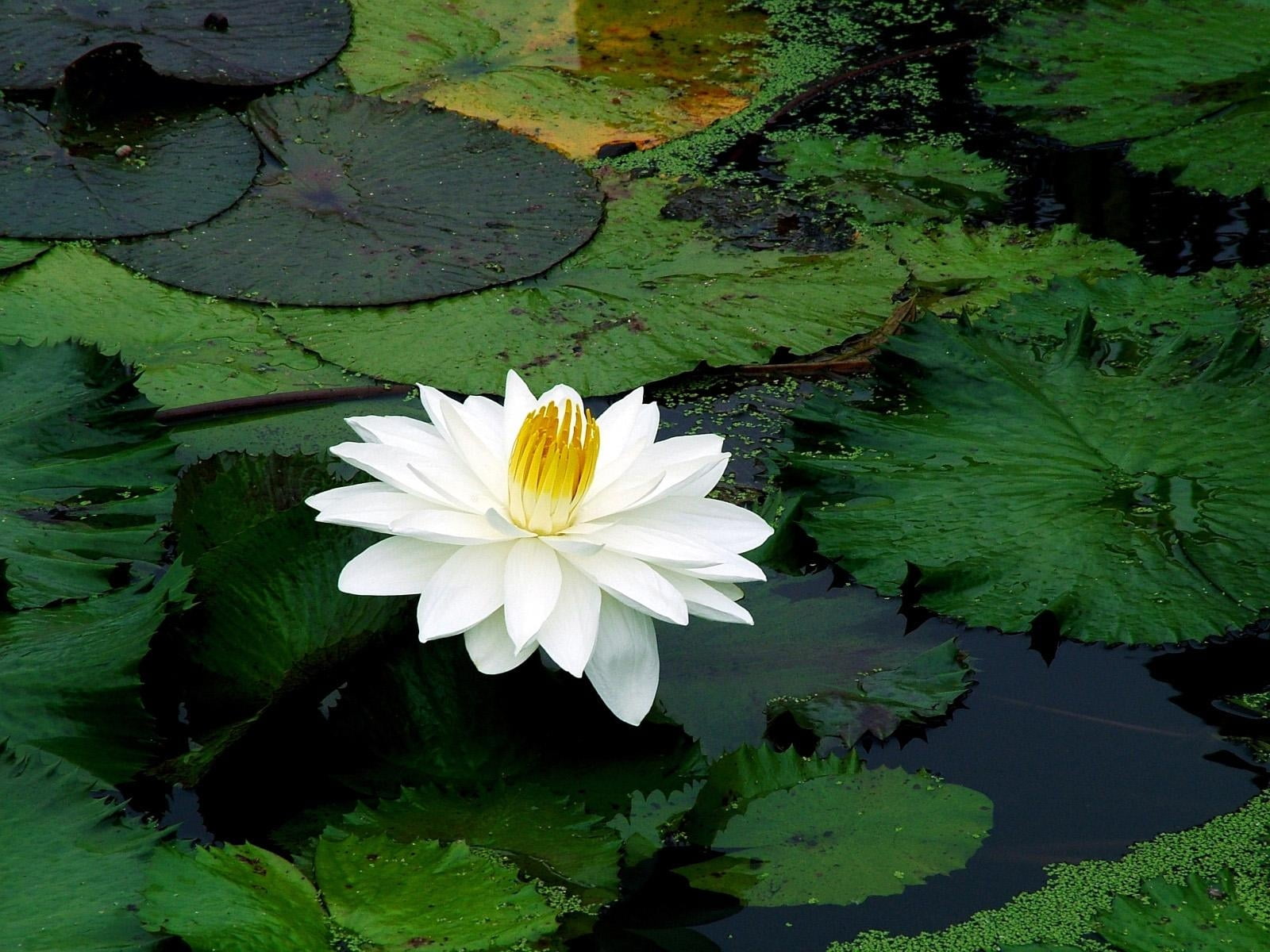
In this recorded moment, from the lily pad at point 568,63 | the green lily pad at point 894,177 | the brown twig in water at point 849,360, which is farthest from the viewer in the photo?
the lily pad at point 568,63

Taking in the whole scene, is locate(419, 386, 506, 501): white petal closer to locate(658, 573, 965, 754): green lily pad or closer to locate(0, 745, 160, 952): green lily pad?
locate(658, 573, 965, 754): green lily pad

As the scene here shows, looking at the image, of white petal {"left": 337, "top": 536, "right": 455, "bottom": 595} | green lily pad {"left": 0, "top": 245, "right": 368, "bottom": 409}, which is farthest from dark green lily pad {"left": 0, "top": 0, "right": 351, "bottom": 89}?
white petal {"left": 337, "top": 536, "right": 455, "bottom": 595}

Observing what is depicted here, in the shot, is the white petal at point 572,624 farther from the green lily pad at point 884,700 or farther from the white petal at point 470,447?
the green lily pad at point 884,700

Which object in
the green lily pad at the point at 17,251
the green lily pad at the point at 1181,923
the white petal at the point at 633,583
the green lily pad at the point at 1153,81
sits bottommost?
the green lily pad at the point at 17,251

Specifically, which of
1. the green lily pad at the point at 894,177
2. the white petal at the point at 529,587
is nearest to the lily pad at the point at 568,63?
the green lily pad at the point at 894,177

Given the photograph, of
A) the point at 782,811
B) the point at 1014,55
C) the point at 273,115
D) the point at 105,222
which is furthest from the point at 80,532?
the point at 1014,55

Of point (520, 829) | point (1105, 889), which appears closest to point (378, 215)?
point (520, 829)

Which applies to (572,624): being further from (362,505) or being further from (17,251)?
(17,251)
